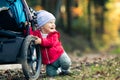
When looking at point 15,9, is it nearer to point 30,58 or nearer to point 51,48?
point 30,58

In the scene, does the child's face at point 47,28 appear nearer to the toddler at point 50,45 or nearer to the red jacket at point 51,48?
the toddler at point 50,45

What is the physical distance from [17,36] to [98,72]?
2.01 metres

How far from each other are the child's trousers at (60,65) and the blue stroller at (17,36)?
1.74 feet

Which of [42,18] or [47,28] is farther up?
[42,18]

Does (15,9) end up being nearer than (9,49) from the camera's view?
No

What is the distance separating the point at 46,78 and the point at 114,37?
160 feet

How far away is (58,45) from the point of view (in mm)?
10289

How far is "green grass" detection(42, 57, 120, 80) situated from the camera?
1019 centimetres

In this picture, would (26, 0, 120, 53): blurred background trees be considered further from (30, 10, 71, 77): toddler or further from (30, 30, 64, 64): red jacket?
(30, 30, 64, 64): red jacket

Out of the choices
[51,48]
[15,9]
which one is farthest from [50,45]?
[15,9]

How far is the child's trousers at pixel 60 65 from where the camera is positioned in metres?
10.4

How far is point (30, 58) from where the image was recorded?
992 cm

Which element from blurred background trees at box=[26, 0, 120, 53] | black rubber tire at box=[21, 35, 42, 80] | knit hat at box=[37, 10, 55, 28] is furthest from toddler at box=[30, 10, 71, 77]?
blurred background trees at box=[26, 0, 120, 53]

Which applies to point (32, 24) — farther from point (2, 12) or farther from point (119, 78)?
point (119, 78)
